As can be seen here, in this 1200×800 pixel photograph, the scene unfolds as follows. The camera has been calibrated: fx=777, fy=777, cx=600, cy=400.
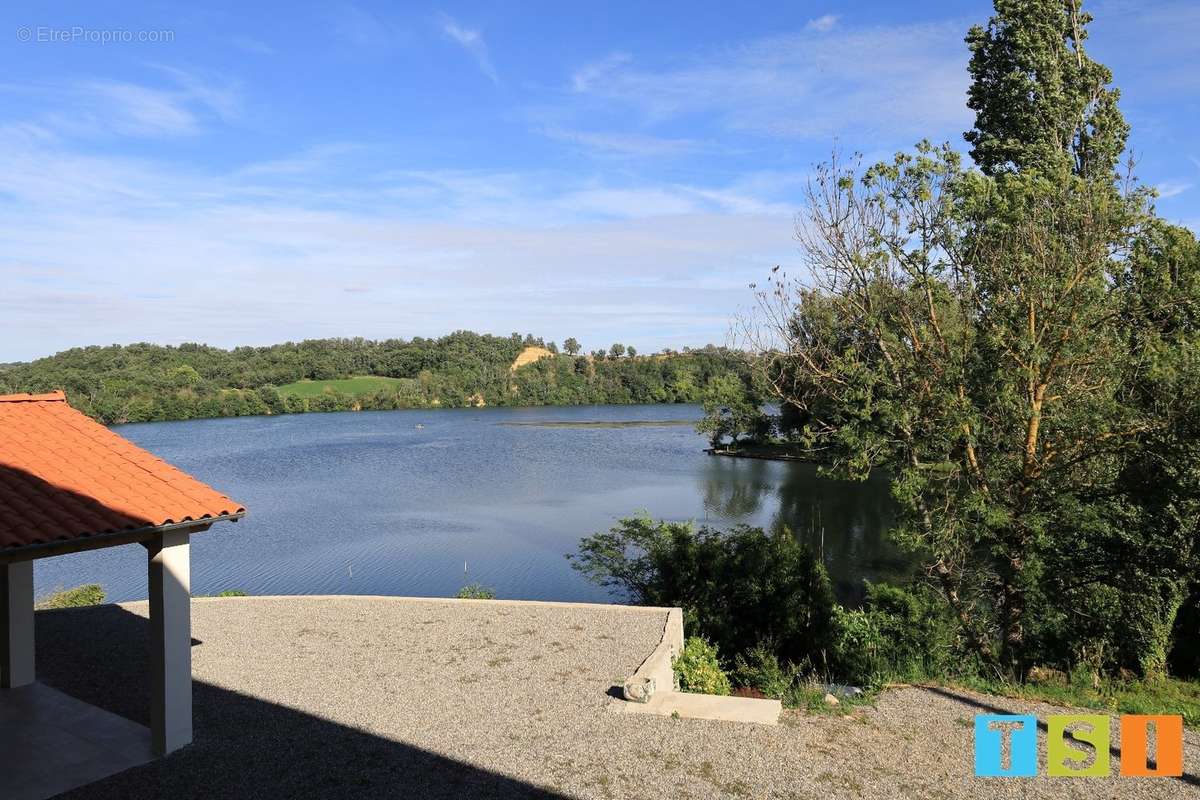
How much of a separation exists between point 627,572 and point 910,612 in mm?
5165

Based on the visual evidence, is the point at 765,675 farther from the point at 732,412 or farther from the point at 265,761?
the point at 732,412

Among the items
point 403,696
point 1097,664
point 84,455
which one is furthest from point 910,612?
point 84,455

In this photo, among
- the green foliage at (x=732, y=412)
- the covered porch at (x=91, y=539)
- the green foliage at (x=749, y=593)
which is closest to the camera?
the covered porch at (x=91, y=539)

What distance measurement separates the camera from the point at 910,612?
12.5 m

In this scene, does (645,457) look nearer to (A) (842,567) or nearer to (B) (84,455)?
(A) (842,567)

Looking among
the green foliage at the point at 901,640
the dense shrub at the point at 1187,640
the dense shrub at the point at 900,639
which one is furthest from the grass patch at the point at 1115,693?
the dense shrub at the point at 1187,640

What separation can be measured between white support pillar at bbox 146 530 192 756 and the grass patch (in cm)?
752

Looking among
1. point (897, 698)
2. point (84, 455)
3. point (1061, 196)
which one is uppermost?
point (1061, 196)

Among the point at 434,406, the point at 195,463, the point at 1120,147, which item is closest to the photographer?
the point at 1120,147

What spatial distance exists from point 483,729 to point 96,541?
3422 millimetres

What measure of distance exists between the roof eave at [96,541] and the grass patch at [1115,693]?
25.0 ft

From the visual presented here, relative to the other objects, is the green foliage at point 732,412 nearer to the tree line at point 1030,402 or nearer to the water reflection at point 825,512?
the water reflection at point 825,512

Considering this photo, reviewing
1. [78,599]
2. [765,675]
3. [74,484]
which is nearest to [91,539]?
[74,484]

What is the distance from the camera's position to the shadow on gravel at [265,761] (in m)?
5.70
